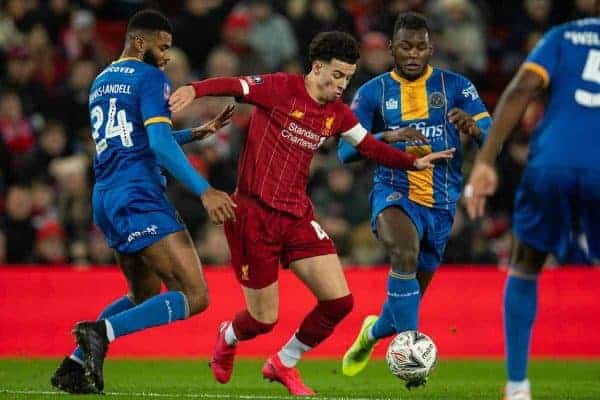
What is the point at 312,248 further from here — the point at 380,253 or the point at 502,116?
the point at 380,253

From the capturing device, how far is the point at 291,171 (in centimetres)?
824

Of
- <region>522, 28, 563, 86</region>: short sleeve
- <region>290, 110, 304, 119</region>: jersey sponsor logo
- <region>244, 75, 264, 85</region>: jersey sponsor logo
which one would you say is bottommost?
<region>290, 110, 304, 119</region>: jersey sponsor logo

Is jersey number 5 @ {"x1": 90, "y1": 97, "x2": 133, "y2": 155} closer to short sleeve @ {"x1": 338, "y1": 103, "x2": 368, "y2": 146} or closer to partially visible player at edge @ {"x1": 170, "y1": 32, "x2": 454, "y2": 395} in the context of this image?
partially visible player at edge @ {"x1": 170, "y1": 32, "x2": 454, "y2": 395}

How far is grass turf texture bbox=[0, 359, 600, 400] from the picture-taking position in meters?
8.21

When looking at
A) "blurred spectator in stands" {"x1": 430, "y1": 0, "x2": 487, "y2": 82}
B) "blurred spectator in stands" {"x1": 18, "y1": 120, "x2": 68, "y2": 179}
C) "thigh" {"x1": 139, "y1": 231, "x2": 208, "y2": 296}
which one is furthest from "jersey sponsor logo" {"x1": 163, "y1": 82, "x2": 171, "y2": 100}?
"blurred spectator in stands" {"x1": 430, "y1": 0, "x2": 487, "y2": 82}

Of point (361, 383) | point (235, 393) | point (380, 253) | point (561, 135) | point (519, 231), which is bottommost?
point (380, 253)

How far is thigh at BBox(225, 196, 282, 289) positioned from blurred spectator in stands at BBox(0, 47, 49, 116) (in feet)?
23.2

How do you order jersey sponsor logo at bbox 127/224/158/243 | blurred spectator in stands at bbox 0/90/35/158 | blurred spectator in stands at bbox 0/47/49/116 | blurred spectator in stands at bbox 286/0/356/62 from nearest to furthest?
1. jersey sponsor logo at bbox 127/224/158/243
2. blurred spectator in stands at bbox 0/90/35/158
3. blurred spectator in stands at bbox 0/47/49/116
4. blurred spectator in stands at bbox 286/0/356/62

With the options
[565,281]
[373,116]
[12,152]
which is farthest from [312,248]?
[12,152]

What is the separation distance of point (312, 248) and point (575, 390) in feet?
7.55

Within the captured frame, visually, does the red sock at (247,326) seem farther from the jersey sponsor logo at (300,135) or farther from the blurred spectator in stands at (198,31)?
the blurred spectator in stands at (198,31)

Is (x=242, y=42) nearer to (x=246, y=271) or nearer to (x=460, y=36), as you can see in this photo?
(x=460, y=36)

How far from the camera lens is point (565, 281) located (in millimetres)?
12828

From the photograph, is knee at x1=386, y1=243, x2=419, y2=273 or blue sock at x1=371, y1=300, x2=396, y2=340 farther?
blue sock at x1=371, y1=300, x2=396, y2=340
